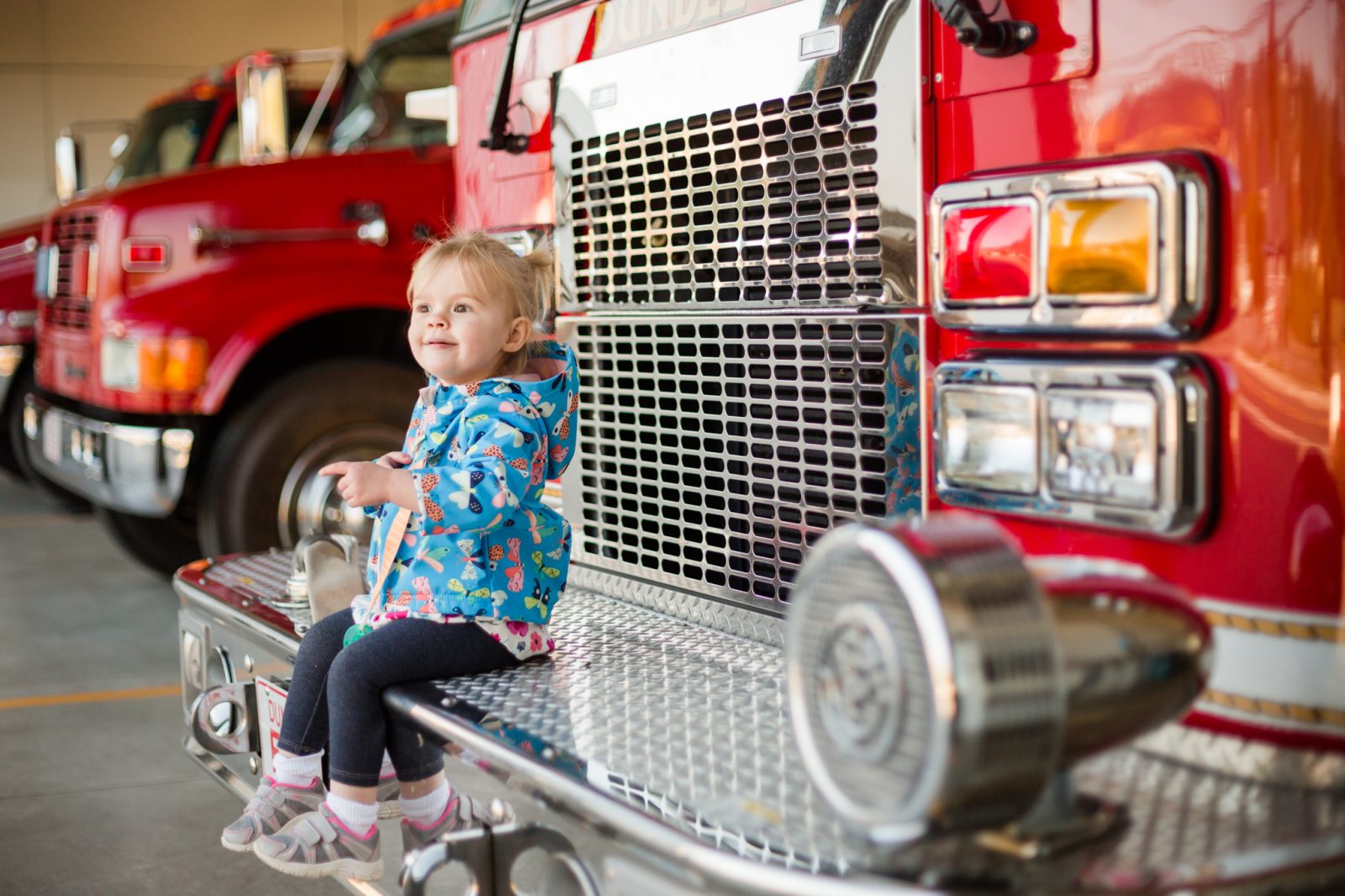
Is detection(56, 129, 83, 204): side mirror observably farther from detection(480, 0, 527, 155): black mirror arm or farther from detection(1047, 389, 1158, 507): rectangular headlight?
detection(1047, 389, 1158, 507): rectangular headlight

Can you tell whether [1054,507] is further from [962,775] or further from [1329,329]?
[962,775]

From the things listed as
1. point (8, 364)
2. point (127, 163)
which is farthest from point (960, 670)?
point (127, 163)

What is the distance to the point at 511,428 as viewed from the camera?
184 cm

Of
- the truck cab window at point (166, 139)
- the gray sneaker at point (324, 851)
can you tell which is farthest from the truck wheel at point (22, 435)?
the gray sneaker at point (324, 851)

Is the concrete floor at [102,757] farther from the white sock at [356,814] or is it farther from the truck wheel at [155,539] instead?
the white sock at [356,814]

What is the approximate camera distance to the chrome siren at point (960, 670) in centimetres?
97

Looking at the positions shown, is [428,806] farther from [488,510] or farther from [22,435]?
[22,435]

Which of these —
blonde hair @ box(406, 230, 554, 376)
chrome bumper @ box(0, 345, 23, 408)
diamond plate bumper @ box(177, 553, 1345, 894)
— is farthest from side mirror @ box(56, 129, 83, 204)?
diamond plate bumper @ box(177, 553, 1345, 894)

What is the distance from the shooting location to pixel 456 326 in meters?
1.91

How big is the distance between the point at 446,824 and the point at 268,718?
508 mm

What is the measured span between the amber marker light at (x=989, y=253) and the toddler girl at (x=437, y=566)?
63 cm

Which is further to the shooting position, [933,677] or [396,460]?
[396,460]

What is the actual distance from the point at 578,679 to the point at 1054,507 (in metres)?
0.66

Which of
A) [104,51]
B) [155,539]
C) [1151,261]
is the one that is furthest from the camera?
[104,51]
